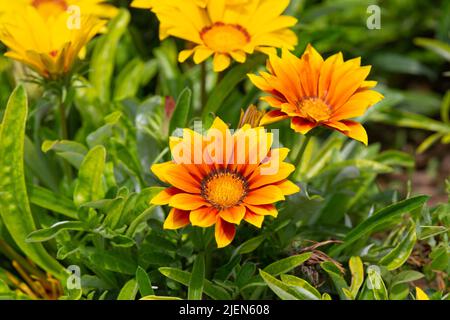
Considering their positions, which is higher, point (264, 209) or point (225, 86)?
point (225, 86)

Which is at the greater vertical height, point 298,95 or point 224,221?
point 298,95

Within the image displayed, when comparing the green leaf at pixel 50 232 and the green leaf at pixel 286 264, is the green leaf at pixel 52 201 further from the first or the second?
the green leaf at pixel 286 264

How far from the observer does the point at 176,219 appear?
1.50 metres

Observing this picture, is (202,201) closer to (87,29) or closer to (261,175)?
(261,175)

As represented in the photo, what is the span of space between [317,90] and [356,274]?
413 millimetres

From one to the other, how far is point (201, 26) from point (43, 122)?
640 mm

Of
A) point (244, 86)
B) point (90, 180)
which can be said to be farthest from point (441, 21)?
point (90, 180)

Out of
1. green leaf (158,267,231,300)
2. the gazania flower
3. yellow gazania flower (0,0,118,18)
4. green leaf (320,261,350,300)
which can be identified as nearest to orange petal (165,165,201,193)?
the gazania flower

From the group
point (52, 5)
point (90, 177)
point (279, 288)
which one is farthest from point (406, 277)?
point (52, 5)

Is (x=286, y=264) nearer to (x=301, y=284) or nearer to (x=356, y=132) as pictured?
(x=301, y=284)

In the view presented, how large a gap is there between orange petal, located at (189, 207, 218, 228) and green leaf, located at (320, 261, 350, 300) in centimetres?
30

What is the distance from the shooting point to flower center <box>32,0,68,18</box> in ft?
6.63

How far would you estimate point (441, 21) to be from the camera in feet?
9.09

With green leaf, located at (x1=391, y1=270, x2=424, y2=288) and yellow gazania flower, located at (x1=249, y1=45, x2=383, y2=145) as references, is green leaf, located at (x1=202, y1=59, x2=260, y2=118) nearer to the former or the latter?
yellow gazania flower, located at (x1=249, y1=45, x2=383, y2=145)
